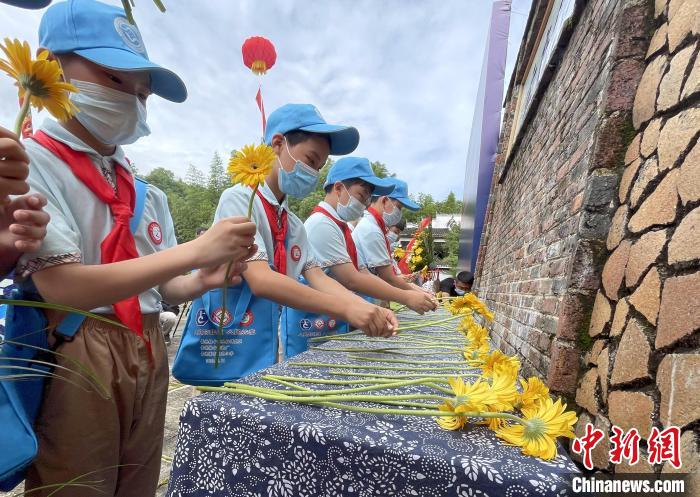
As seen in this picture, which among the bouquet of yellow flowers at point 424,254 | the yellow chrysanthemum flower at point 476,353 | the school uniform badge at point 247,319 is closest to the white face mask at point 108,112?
the school uniform badge at point 247,319

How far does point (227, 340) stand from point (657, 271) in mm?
1489

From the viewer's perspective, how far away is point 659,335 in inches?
36.3

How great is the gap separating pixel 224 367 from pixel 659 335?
4.80 ft

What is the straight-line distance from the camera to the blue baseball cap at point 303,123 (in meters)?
1.73

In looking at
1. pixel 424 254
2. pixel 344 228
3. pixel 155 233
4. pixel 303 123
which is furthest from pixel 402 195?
pixel 424 254

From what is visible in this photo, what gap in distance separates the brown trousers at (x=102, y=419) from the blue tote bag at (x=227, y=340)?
23cm

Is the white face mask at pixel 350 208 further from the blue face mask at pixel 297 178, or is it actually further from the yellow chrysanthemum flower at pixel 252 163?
the yellow chrysanthemum flower at pixel 252 163

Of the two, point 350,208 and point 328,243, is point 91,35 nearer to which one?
point 328,243

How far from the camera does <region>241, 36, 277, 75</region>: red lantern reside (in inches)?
54.9

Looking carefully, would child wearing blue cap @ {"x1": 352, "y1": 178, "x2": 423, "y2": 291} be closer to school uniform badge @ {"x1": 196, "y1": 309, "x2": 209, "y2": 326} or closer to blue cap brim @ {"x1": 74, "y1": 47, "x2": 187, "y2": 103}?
school uniform badge @ {"x1": 196, "y1": 309, "x2": 209, "y2": 326}

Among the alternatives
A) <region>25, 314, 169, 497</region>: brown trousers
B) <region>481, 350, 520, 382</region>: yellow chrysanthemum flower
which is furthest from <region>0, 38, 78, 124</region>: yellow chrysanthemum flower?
<region>481, 350, 520, 382</region>: yellow chrysanthemum flower

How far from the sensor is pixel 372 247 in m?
3.34

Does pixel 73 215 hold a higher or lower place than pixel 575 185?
lower

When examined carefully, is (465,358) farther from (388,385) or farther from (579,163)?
(579,163)
